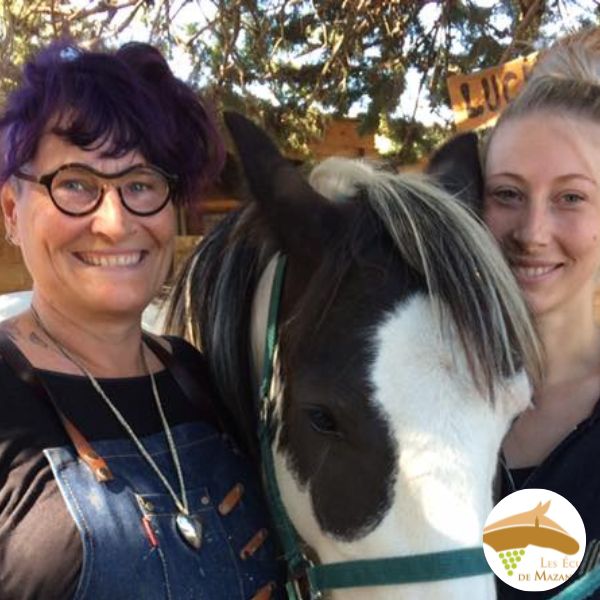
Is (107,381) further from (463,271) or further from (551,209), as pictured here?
(551,209)

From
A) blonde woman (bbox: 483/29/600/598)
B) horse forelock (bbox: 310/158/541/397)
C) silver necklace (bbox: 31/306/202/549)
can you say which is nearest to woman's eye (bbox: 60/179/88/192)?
silver necklace (bbox: 31/306/202/549)

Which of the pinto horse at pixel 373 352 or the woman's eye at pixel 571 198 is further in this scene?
the woman's eye at pixel 571 198

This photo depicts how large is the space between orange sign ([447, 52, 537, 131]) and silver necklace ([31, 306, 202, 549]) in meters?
1.49

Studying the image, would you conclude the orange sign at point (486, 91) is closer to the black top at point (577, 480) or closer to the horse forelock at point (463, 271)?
the horse forelock at point (463, 271)

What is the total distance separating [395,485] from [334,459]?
125 mm

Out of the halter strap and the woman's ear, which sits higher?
the woman's ear

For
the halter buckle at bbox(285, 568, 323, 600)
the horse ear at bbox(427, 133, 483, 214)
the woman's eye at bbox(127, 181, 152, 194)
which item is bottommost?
the halter buckle at bbox(285, 568, 323, 600)

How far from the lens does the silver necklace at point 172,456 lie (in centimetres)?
118

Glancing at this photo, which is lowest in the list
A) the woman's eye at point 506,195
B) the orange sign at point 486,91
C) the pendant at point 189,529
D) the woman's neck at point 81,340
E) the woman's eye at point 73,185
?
the pendant at point 189,529

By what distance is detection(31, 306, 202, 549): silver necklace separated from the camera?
1182mm

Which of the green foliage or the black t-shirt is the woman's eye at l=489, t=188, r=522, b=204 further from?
the green foliage

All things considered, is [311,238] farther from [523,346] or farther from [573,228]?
[573,228]

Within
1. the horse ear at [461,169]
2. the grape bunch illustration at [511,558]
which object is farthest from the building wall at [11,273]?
the grape bunch illustration at [511,558]

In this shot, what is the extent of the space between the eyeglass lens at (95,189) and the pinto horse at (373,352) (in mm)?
211
